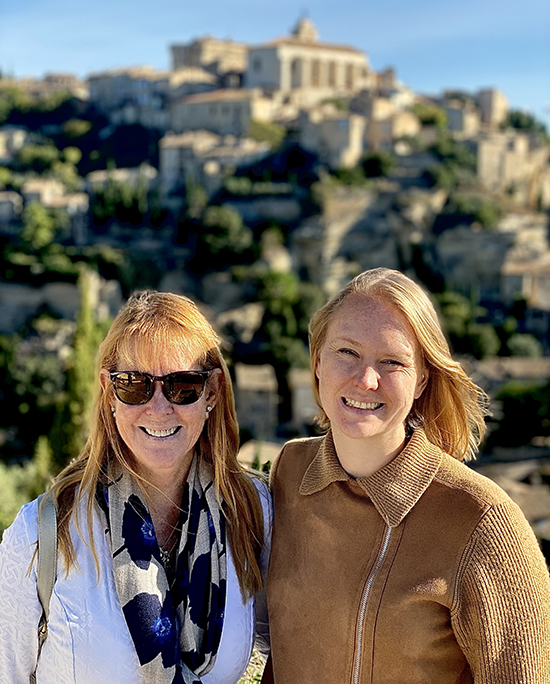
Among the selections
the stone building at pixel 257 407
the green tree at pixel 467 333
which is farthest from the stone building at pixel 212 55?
the stone building at pixel 257 407

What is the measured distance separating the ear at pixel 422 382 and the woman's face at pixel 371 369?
0.05 m

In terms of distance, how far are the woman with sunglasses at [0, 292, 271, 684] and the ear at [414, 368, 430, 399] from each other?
0.69m

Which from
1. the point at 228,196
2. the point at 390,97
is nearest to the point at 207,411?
the point at 228,196

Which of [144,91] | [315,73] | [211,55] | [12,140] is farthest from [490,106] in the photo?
[12,140]

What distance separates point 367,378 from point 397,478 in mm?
332

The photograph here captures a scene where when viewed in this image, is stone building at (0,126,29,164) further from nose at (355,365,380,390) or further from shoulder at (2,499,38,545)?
nose at (355,365,380,390)

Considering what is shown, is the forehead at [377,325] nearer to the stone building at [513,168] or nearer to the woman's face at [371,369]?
the woman's face at [371,369]

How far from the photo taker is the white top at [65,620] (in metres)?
2.39

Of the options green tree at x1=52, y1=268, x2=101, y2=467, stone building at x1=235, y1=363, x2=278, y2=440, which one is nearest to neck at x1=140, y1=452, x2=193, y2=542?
green tree at x1=52, y1=268, x2=101, y2=467

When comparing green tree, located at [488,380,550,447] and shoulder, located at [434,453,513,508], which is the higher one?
shoulder, located at [434,453,513,508]

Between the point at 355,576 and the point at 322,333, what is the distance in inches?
31.6

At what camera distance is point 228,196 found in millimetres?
35719

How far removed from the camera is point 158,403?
2.60 m

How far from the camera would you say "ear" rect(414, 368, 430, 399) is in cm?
249
